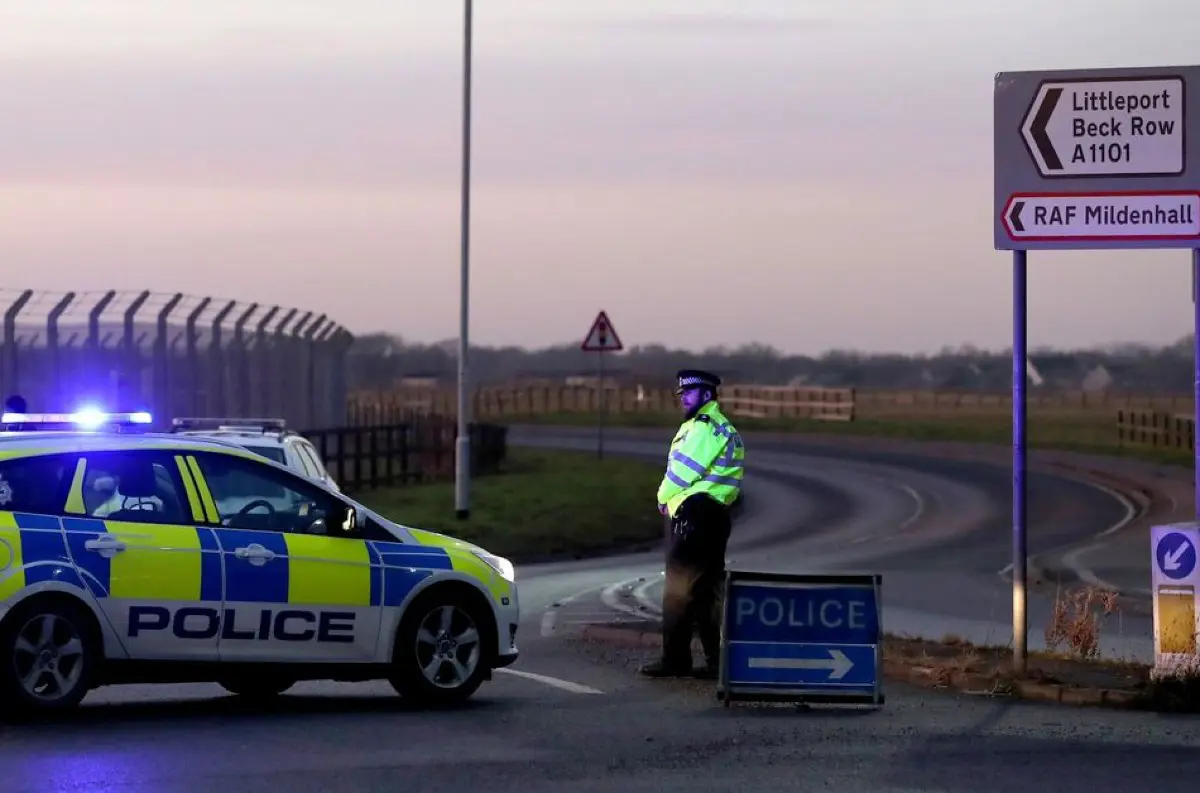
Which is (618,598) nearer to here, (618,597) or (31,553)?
(618,597)

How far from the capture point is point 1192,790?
28.4ft

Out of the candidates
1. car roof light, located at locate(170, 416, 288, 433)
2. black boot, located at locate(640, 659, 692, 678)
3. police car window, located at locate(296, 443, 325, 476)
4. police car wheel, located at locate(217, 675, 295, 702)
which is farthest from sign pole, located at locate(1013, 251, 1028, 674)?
car roof light, located at locate(170, 416, 288, 433)

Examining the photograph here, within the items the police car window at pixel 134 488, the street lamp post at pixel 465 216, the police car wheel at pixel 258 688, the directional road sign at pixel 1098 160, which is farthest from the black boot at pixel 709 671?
the street lamp post at pixel 465 216

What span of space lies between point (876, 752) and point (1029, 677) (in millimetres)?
2599

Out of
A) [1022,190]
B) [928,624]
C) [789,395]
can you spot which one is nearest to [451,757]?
[1022,190]

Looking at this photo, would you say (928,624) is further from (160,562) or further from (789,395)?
(789,395)

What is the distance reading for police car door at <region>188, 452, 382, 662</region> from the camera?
10.6 metres

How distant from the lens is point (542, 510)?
2970cm

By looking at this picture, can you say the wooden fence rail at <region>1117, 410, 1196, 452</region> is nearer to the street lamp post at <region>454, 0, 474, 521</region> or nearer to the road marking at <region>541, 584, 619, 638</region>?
the street lamp post at <region>454, 0, 474, 521</region>

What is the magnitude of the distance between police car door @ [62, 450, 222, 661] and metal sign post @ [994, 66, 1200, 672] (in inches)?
187

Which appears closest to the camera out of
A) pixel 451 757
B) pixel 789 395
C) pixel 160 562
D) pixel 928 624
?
pixel 451 757

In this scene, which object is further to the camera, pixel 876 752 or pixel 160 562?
pixel 160 562

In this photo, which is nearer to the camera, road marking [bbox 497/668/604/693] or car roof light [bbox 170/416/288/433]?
road marking [bbox 497/668/604/693]

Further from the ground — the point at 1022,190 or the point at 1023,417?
the point at 1022,190
